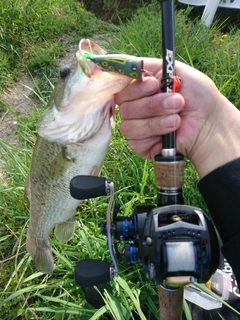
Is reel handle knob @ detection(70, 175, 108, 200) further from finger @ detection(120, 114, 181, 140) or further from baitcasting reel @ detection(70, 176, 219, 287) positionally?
finger @ detection(120, 114, 181, 140)

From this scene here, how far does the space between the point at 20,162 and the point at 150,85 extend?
1.55 m

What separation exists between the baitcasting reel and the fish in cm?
31

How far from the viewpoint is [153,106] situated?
4.91ft

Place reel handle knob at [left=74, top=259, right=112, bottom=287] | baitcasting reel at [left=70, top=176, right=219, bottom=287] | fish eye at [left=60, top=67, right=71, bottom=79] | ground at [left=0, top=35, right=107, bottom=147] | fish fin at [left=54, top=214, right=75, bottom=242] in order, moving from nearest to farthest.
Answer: baitcasting reel at [left=70, top=176, right=219, bottom=287] → reel handle knob at [left=74, top=259, right=112, bottom=287] → fish eye at [left=60, top=67, right=71, bottom=79] → fish fin at [left=54, top=214, right=75, bottom=242] → ground at [left=0, top=35, right=107, bottom=147]

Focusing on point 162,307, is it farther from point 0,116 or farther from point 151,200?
point 0,116

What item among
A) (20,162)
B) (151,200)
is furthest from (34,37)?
(151,200)

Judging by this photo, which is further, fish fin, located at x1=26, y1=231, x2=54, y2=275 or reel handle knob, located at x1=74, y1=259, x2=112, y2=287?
fish fin, located at x1=26, y1=231, x2=54, y2=275

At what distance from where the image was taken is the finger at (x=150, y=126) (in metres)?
1.45

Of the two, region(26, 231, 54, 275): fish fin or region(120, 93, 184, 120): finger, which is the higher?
region(120, 93, 184, 120): finger

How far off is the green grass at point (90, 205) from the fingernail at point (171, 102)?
99cm

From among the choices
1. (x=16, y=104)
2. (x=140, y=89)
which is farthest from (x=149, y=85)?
(x=16, y=104)

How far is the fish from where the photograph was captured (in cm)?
149

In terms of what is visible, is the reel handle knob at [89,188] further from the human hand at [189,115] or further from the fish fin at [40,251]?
the fish fin at [40,251]

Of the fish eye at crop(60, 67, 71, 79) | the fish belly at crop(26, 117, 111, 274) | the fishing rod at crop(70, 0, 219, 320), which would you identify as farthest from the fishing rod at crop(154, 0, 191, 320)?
the fish eye at crop(60, 67, 71, 79)
